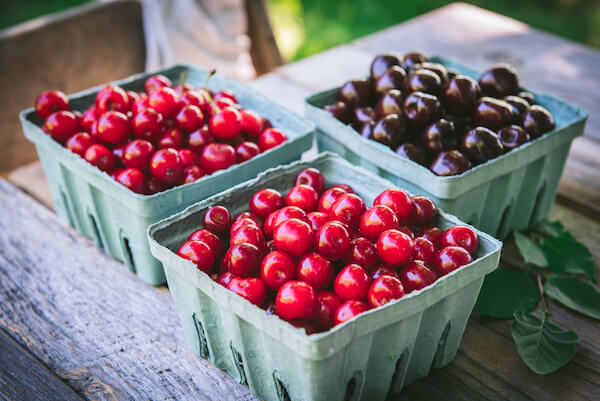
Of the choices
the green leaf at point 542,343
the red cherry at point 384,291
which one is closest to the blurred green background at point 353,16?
the green leaf at point 542,343

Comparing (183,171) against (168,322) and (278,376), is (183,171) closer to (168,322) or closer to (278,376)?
(168,322)

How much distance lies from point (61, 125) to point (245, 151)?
0.40 m

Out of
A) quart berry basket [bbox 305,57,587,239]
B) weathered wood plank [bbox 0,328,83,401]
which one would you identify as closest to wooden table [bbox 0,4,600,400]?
weathered wood plank [bbox 0,328,83,401]

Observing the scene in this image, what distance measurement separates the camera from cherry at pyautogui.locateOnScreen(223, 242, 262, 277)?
91cm

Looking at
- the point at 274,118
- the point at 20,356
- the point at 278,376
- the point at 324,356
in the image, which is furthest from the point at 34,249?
the point at 324,356

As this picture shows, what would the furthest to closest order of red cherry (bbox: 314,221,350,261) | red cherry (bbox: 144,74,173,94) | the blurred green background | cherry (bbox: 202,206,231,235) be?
the blurred green background
red cherry (bbox: 144,74,173,94)
cherry (bbox: 202,206,231,235)
red cherry (bbox: 314,221,350,261)

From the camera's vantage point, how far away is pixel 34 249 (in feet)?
4.24

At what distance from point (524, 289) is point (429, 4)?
3676 mm

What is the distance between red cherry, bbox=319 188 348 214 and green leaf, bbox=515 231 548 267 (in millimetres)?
409

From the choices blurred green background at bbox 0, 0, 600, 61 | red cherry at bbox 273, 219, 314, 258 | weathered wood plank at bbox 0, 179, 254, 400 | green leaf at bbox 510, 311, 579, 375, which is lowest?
blurred green background at bbox 0, 0, 600, 61

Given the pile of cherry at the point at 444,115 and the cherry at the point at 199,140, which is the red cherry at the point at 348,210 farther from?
the cherry at the point at 199,140

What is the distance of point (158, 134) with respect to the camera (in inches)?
49.0

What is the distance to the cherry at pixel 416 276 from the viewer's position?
0.89 m

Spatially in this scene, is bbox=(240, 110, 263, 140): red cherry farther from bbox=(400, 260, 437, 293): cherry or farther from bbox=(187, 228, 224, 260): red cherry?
bbox=(400, 260, 437, 293): cherry
